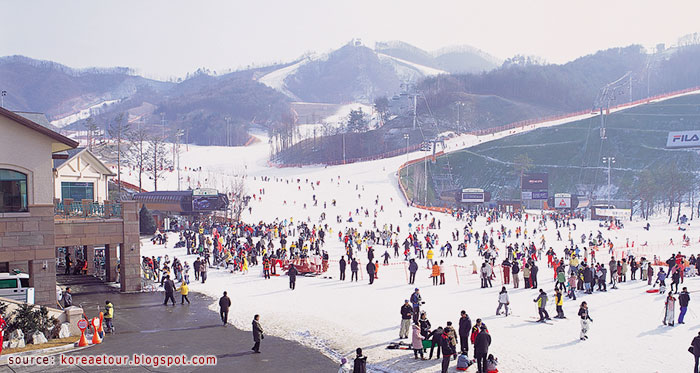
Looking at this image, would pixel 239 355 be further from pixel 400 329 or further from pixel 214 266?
pixel 214 266

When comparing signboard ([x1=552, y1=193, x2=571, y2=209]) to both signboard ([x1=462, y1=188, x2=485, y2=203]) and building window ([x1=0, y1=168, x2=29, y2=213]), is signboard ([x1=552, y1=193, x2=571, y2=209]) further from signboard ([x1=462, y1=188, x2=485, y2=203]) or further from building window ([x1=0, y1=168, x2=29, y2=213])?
building window ([x1=0, y1=168, x2=29, y2=213])

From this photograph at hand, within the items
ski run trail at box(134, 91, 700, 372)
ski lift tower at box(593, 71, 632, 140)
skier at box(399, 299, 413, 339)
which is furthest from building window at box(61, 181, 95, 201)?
ski lift tower at box(593, 71, 632, 140)

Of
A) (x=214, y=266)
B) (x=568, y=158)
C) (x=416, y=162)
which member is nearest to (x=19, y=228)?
(x=214, y=266)

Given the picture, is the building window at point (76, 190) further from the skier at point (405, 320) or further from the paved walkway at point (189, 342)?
the skier at point (405, 320)

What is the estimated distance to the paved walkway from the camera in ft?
51.4

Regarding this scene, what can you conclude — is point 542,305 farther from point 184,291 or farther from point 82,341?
point 82,341

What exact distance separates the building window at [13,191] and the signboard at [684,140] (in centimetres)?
9678

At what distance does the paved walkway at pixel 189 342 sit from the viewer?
1566 centimetres

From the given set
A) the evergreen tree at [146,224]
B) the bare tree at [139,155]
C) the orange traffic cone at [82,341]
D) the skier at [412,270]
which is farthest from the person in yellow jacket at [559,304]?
the bare tree at [139,155]

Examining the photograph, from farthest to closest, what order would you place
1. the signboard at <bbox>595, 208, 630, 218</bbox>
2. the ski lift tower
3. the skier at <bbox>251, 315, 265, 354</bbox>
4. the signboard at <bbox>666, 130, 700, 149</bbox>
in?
the ski lift tower, the signboard at <bbox>666, 130, 700, 149</bbox>, the signboard at <bbox>595, 208, 630, 218</bbox>, the skier at <bbox>251, 315, 265, 354</bbox>

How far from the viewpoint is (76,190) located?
36.3 m

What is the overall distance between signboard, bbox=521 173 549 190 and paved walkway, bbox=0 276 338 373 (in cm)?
6321

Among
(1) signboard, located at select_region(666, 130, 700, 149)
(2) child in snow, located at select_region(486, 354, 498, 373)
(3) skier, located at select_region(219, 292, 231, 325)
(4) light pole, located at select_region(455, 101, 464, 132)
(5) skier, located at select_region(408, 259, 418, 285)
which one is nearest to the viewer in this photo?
(2) child in snow, located at select_region(486, 354, 498, 373)

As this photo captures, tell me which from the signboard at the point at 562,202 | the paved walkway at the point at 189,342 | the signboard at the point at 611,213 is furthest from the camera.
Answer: the signboard at the point at 562,202
